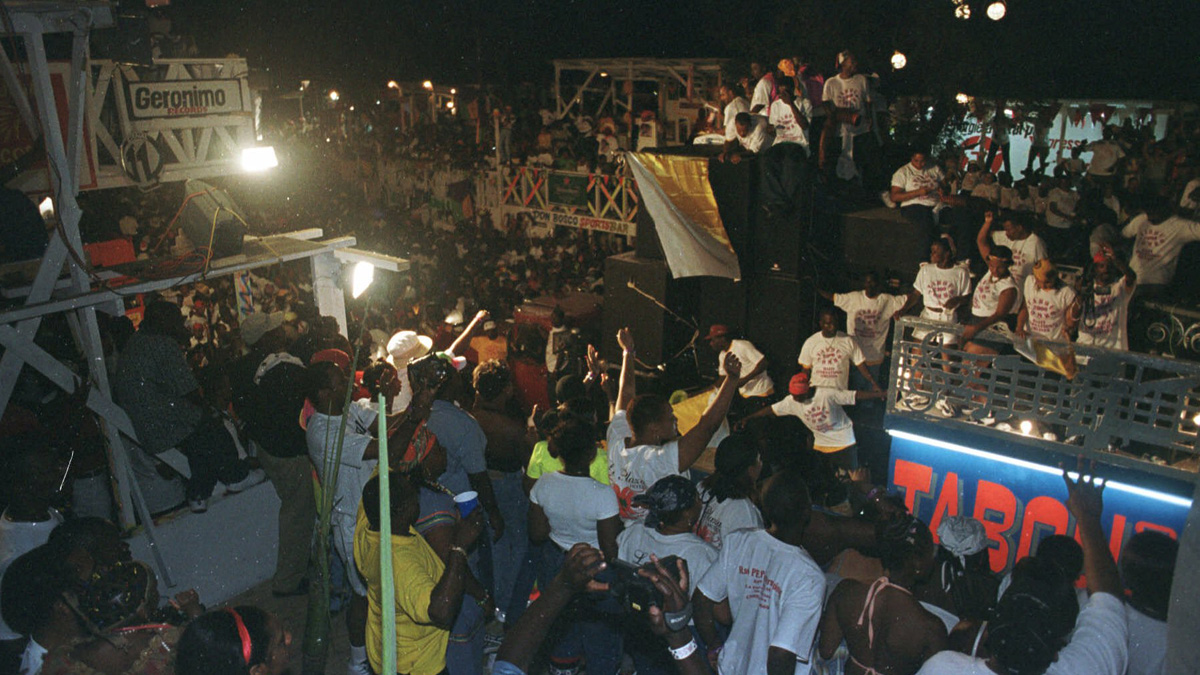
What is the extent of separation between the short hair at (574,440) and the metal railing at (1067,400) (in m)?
2.90

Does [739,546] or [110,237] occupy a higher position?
[110,237]

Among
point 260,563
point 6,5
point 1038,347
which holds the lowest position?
point 260,563

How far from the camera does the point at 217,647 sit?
282 cm

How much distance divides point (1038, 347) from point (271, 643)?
4872mm

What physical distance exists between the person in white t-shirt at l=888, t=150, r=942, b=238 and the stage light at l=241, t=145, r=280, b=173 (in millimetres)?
6348

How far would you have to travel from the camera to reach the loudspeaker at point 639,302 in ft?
34.5

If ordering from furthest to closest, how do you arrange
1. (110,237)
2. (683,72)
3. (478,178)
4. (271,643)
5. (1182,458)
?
(478,178) → (683,72) → (110,237) → (1182,458) → (271,643)

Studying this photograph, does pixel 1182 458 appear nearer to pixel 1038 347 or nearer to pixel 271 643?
pixel 1038 347

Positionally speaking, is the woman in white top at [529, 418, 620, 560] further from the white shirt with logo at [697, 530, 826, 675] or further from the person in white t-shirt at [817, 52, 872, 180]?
Answer: the person in white t-shirt at [817, 52, 872, 180]

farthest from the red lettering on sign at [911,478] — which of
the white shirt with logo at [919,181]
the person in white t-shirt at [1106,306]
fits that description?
the white shirt with logo at [919,181]

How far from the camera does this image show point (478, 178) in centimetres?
2033

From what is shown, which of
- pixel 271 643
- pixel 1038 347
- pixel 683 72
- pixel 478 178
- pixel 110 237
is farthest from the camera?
pixel 478 178

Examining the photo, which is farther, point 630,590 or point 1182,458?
point 1182,458

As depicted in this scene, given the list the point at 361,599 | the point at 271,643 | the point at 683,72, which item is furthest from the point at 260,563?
the point at 683,72
